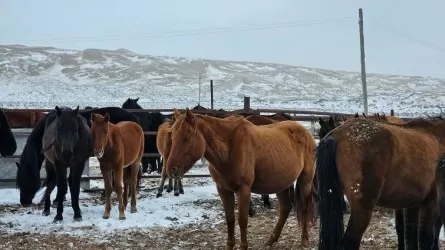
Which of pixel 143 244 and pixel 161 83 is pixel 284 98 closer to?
pixel 161 83

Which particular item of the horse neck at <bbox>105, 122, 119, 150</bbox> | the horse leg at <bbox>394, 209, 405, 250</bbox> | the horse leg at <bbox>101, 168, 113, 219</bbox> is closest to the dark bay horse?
the horse neck at <bbox>105, 122, 119, 150</bbox>

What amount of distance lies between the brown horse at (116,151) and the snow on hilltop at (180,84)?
103 ft

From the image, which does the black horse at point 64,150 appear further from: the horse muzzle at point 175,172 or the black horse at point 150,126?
the black horse at point 150,126

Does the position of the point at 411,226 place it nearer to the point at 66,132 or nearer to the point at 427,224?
the point at 427,224

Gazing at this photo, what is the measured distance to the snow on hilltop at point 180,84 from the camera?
46.2 metres

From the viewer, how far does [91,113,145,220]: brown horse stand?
24.8 feet

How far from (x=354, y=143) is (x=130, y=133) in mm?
5391

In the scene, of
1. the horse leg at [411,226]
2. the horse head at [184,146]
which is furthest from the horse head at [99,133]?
the horse leg at [411,226]

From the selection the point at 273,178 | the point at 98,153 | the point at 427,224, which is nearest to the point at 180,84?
the point at 98,153

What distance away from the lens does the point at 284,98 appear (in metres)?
54.3

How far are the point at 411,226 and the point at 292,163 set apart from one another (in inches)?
70.3

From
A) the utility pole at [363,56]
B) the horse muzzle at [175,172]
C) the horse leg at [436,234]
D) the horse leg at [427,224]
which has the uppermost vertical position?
the utility pole at [363,56]

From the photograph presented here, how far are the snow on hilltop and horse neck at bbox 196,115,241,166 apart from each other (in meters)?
34.9

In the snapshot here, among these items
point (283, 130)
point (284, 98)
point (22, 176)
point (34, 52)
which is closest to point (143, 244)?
point (283, 130)
